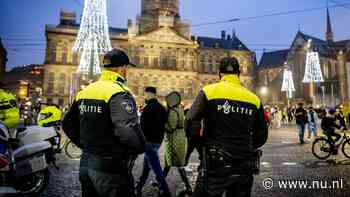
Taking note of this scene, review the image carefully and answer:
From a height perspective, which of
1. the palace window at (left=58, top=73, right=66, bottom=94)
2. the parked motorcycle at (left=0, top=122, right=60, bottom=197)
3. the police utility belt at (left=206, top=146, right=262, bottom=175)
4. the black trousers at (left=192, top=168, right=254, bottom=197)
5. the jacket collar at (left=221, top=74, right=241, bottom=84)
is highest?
the palace window at (left=58, top=73, right=66, bottom=94)

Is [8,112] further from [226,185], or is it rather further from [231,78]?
[226,185]

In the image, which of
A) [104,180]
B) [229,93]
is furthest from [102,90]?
[229,93]

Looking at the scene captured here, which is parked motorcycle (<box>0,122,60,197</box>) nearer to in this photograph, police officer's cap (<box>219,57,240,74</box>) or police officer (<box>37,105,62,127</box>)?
police officer (<box>37,105,62,127</box>)

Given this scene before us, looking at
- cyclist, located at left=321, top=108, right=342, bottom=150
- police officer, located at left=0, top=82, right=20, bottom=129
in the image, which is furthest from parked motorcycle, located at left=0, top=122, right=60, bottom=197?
cyclist, located at left=321, top=108, right=342, bottom=150

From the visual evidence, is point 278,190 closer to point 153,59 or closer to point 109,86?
point 109,86

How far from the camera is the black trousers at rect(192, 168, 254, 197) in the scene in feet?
9.41

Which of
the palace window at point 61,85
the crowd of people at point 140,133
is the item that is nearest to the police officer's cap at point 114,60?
the crowd of people at point 140,133

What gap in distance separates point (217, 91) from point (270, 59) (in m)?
84.3

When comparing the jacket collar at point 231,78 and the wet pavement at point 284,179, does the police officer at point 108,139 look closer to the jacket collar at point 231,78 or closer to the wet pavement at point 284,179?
the jacket collar at point 231,78

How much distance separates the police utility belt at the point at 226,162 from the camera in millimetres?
2896

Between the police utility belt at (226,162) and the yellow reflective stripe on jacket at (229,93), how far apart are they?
1.60 feet

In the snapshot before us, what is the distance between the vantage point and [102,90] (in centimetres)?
287

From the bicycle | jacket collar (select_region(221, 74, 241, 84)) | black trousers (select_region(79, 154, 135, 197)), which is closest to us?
black trousers (select_region(79, 154, 135, 197))

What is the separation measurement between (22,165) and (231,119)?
405cm
